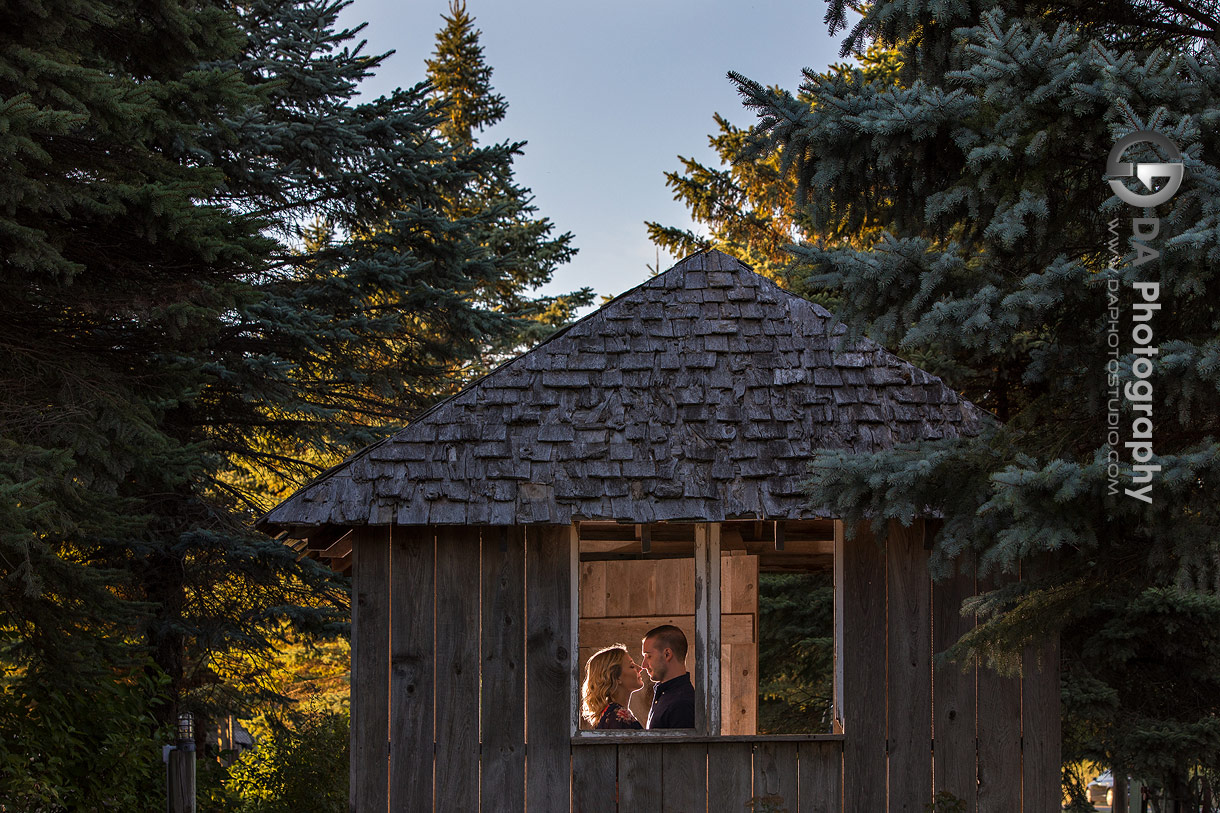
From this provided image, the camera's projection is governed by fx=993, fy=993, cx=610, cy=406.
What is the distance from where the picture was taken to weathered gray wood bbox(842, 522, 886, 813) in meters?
5.87

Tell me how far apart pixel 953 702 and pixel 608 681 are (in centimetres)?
343

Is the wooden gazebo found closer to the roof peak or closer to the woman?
the roof peak

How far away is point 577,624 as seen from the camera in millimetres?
5988

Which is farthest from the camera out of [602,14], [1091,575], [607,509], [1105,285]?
[602,14]

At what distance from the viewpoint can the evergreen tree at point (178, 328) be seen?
6.77 m

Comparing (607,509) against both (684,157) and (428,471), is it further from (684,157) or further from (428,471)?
(684,157)

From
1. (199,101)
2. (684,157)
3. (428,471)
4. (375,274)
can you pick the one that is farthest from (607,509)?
(684,157)

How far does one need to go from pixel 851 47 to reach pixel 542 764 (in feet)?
15.3

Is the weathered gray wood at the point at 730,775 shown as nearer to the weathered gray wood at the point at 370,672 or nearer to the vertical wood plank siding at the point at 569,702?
the vertical wood plank siding at the point at 569,702

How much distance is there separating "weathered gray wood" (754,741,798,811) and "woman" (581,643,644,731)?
262 centimetres

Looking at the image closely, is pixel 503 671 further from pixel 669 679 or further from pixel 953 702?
pixel 953 702

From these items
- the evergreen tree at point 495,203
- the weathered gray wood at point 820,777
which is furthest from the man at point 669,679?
the evergreen tree at point 495,203

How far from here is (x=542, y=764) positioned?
19.1 feet

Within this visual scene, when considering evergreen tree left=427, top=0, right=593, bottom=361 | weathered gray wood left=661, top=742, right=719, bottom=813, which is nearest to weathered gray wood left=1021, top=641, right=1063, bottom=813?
weathered gray wood left=661, top=742, right=719, bottom=813
